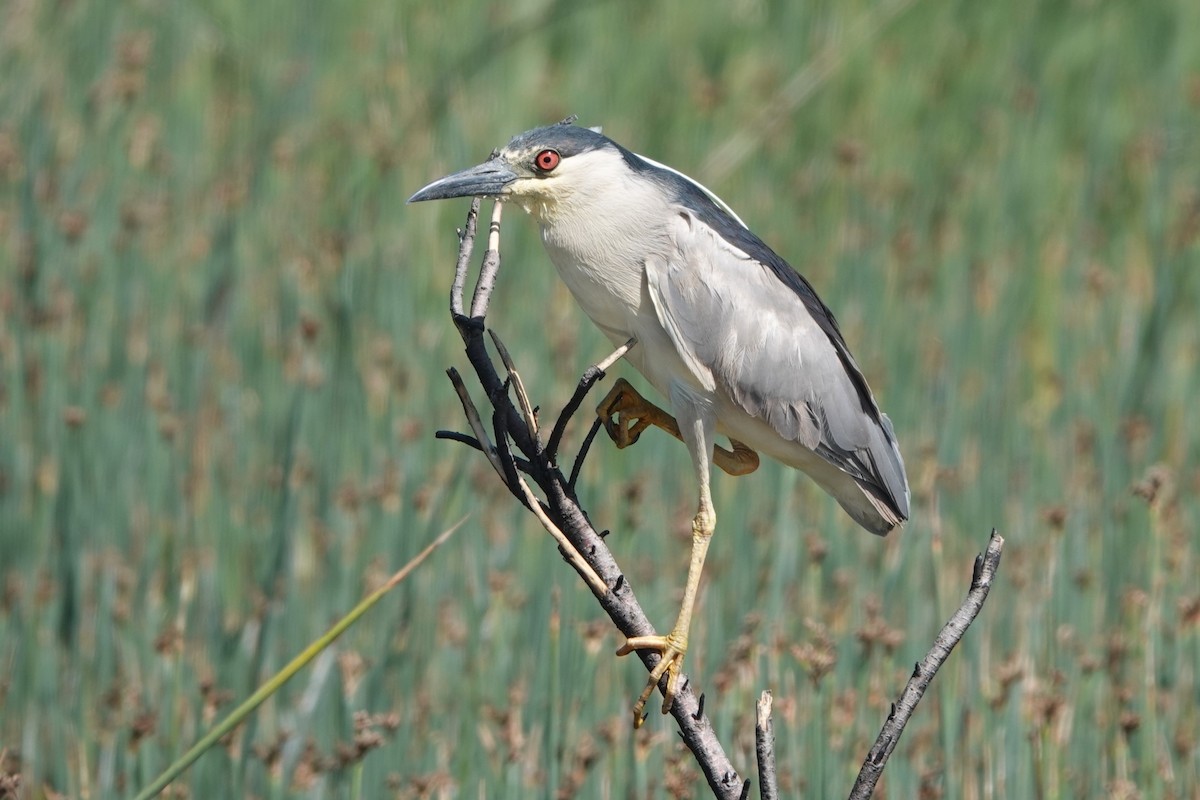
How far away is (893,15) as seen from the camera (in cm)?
552

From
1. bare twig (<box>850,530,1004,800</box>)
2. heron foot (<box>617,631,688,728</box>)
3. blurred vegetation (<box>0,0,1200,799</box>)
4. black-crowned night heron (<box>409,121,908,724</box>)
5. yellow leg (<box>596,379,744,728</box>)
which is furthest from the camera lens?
blurred vegetation (<box>0,0,1200,799</box>)

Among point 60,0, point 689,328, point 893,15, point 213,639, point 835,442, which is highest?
point 893,15

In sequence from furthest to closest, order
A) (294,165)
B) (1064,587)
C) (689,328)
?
1. (294,165)
2. (1064,587)
3. (689,328)

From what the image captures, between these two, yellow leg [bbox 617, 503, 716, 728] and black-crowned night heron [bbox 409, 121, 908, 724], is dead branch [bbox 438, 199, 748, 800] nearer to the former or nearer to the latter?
yellow leg [bbox 617, 503, 716, 728]

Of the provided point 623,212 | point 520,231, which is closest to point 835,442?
point 623,212

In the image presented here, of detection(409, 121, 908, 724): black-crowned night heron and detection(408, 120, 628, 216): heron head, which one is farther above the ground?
detection(408, 120, 628, 216): heron head

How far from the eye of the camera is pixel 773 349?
2217 millimetres

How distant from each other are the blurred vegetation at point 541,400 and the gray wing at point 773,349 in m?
0.32

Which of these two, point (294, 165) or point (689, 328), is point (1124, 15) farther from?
point (689, 328)

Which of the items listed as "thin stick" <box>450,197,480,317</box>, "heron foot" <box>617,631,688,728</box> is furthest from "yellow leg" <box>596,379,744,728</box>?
"thin stick" <box>450,197,480,317</box>

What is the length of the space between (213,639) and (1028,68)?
3936 millimetres

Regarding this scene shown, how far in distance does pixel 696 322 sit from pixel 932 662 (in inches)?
25.1

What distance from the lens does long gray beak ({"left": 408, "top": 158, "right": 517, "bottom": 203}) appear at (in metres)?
1.91

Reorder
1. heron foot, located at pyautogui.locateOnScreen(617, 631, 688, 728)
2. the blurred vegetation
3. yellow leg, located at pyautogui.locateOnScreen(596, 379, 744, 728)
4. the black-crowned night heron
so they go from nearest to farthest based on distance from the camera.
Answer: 1. heron foot, located at pyautogui.locateOnScreen(617, 631, 688, 728)
2. yellow leg, located at pyautogui.locateOnScreen(596, 379, 744, 728)
3. the black-crowned night heron
4. the blurred vegetation
